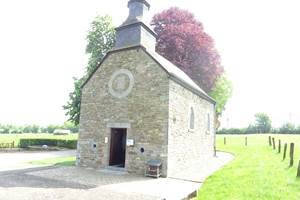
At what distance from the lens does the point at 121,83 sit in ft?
48.9

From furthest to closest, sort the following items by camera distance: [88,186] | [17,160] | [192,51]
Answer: [192,51], [17,160], [88,186]

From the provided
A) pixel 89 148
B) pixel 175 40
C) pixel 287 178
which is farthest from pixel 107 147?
pixel 175 40

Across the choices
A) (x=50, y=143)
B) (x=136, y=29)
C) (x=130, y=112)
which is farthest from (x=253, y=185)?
(x=50, y=143)

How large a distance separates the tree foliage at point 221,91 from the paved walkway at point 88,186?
19.2 meters

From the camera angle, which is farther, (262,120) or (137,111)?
(262,120)

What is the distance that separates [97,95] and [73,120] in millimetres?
12398

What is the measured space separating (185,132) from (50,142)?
84.7ft

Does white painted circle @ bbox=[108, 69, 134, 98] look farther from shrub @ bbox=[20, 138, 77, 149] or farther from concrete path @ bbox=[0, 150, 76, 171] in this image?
shrub @ bbox=[20, 138, 77, 149]

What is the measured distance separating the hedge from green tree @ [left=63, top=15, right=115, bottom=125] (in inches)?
317

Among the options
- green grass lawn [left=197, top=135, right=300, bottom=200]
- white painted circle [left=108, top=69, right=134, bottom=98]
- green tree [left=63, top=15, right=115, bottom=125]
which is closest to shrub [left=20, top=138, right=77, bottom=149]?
green tree [left=63, top=15, right=115, bottom=125]

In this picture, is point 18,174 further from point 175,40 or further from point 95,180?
point 175,40

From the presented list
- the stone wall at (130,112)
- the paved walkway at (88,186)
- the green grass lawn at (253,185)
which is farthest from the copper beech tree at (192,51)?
the paved walkway at (88,186)

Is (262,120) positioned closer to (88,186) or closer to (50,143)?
(50,143)

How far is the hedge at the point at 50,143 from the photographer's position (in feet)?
109
